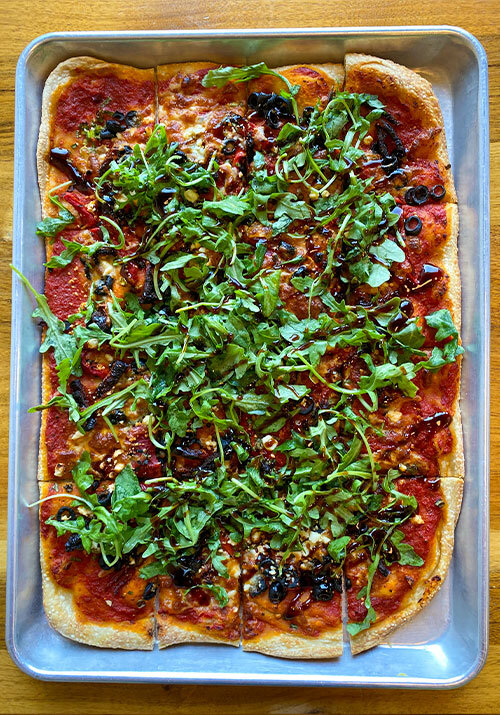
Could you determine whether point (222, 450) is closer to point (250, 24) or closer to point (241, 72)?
point (241, 72)

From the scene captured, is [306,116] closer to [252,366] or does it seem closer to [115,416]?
[252,366]

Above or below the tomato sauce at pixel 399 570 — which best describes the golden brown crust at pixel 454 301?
above

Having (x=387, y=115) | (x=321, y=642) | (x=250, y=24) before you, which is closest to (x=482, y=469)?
(x=321, y=642)

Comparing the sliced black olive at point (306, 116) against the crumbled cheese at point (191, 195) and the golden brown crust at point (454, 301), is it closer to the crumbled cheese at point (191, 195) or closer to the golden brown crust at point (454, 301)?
the crumbled cheese at point (191, 195)

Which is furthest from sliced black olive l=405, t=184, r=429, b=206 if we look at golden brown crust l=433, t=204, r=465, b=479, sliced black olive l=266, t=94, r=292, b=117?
sliced black olive l=266, t=94, r=292, b=117

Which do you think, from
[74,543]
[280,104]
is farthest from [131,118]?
[74,543]

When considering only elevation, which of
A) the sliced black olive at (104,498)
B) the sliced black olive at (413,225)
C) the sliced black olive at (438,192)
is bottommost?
the sliced black olive at (104,498)

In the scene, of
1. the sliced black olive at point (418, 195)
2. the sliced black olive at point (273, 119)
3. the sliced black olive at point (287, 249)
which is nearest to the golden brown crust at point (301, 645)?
the sliced black olive at point (287, 249)
